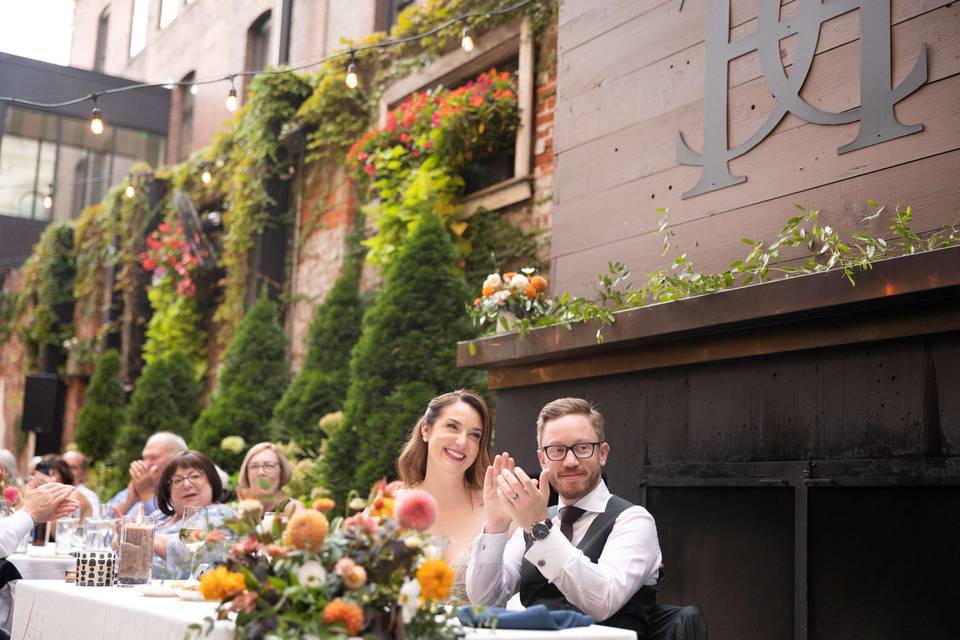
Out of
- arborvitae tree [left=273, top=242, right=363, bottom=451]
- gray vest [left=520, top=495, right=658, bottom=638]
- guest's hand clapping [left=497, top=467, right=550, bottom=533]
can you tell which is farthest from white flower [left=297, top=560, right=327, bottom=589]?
arborvitae tree [left=273, top=242, right=363, bottom=451]

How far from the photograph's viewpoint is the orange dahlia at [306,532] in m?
2.19

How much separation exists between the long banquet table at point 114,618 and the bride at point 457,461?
131 cm

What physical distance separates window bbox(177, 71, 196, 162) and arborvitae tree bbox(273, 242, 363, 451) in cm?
758

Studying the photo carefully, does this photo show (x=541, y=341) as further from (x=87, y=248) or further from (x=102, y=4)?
(x=102, y=4)

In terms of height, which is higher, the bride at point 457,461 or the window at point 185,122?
the window at point 185,122

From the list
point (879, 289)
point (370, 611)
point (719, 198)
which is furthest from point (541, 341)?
point (370, 611)

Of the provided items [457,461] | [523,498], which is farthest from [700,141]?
[523,498]

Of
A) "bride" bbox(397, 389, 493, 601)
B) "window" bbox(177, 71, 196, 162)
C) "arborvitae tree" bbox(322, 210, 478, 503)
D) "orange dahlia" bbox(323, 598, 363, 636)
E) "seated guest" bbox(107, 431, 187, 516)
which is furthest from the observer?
"window" bbox(177, 71, 196, 162)

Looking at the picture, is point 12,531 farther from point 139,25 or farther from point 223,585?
point 139,25

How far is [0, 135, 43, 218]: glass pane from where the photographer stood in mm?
17531

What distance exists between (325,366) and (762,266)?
5657 mm

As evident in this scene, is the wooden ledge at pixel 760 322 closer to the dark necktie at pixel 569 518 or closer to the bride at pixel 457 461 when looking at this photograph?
the bride at pixel 457 461

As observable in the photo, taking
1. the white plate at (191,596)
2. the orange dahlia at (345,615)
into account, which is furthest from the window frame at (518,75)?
the orange dahlia at (345,615)

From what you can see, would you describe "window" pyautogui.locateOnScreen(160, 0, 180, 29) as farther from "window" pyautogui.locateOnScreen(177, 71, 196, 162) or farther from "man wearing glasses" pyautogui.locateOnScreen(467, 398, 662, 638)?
"man wearing glasses" pyautogui.locateOnScreen(467, 398, 662, 638)
